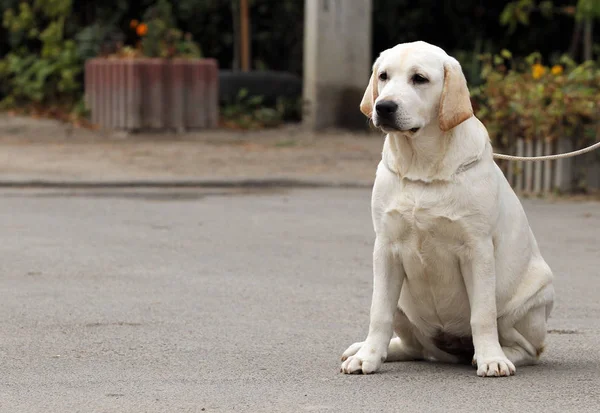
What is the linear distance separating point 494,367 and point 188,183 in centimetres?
801

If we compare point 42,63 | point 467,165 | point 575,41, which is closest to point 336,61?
point 575,41

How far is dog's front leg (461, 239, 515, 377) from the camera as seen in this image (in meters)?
5.11

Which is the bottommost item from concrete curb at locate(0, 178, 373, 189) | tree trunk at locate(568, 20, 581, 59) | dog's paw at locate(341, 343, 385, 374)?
concrete curb at locate(0, 178, 373, 189)

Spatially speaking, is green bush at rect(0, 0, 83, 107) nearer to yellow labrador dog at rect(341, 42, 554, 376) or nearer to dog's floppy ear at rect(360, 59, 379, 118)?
dog's floppy ear at rect(360, 59, 379, 118)

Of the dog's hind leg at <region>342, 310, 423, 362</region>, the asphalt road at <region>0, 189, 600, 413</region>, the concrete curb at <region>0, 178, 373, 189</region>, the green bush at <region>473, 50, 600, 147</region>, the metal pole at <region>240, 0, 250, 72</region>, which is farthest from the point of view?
the metal pole at <region>240, 0, 250, 72</region>

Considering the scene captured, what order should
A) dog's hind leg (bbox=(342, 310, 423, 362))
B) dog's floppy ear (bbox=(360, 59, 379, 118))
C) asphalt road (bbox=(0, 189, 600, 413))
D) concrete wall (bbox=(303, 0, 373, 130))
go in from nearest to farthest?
asphalt road (bbox=(0, 189, 600, 413)) < dog's floppy ear (bbox=(360, 59, 379, 118)) < dog's hind leg (bbox=(342, 310, 423, 362)) < concrete wall (bbox=(303, 0, 373, 130))

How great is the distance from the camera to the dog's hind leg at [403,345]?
17.9ft

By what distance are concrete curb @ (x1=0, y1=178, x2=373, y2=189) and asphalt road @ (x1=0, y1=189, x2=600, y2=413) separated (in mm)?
903

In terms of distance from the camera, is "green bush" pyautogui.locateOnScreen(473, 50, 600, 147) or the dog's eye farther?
"green bush" pyautogui.locateOnScreen(473, 50, 600, 147)

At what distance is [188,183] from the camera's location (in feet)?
42.2

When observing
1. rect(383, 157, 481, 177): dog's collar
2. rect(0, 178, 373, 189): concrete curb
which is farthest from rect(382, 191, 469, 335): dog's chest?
rect(0, 178, 373, 189): concrete curb

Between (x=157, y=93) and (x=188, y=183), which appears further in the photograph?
(x=157, y=93)

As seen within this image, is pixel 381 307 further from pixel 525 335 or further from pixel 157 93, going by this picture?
pixel 157 93

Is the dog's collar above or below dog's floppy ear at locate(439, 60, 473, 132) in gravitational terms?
below
